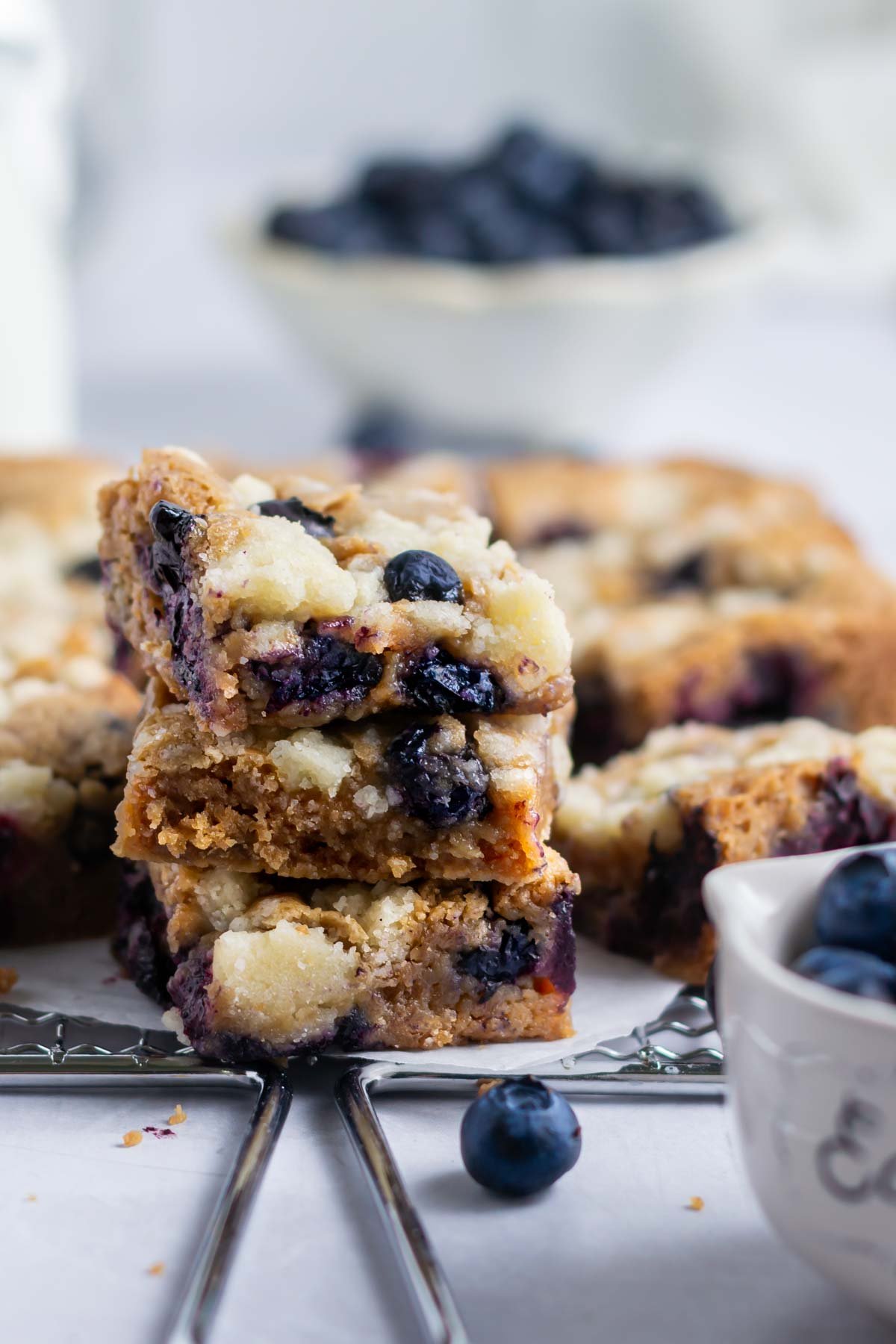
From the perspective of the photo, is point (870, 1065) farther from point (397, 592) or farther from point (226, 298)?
point (226, 298)

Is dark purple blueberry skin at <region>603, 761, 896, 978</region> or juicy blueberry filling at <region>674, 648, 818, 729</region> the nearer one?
dark purple blueberry skin at <region>603, 761, 896, 978</region>

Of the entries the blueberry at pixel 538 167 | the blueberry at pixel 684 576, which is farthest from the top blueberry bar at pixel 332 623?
the blueberry at pixel 538 167

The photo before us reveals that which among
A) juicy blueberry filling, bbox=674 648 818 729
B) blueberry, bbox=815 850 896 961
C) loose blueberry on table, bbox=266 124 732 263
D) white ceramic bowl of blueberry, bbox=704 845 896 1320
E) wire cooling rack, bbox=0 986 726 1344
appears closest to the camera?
white ceramic bowl of blueberry, bbox=704 845 896 1320

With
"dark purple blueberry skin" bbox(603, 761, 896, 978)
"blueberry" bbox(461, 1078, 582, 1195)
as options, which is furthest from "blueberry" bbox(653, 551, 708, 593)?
"blueberry" bbox(461, 1078, 582, 1195)

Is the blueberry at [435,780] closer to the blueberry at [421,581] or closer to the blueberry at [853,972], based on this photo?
the blueberry at [421,581]

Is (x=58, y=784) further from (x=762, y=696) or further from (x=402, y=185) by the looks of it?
(x=402, y=185)

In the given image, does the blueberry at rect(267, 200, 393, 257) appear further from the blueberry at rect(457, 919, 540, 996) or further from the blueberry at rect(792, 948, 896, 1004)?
the blueberry at rect(792, 948, 896, 1004)
